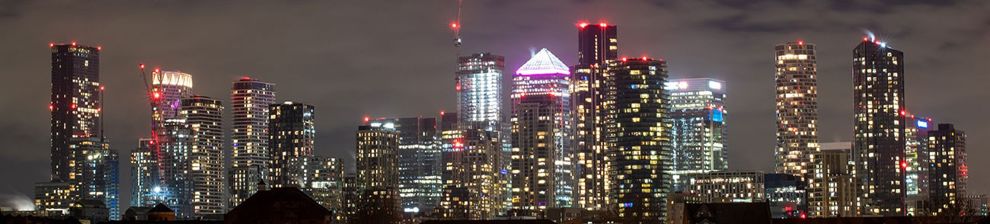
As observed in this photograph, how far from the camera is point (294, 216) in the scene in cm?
12694

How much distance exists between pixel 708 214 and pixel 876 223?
47.8ft

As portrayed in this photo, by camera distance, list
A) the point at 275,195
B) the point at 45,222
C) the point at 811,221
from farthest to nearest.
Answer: the point at 811,221, the point at 45,222, the point at 275,195

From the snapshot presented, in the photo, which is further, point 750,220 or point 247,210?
point 750,220

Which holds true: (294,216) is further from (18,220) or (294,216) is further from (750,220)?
(750,220)

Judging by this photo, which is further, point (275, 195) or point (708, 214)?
point (708, 214)

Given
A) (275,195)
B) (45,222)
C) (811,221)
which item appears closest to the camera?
(275,195)

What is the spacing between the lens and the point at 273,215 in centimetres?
12688

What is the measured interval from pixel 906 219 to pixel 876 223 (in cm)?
580

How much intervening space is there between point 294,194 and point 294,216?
60.2 inches

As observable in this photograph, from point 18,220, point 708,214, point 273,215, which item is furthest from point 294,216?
point 708,214

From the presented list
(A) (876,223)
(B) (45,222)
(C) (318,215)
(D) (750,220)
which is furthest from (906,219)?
(B) (45,222)

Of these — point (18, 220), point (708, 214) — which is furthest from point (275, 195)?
point (708, 214)

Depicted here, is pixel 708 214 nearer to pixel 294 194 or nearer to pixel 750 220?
pixel 750 220

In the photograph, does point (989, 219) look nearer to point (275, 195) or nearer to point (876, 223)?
point (876, 223)
